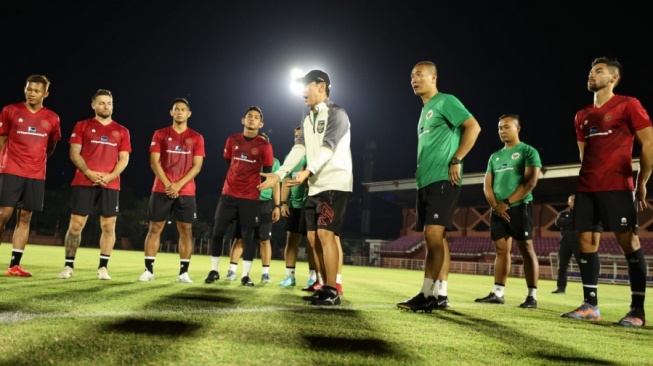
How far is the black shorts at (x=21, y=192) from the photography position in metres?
6.33

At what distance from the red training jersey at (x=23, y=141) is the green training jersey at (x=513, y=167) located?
20.9ft

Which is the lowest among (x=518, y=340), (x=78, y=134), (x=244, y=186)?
(x=518, y=340)

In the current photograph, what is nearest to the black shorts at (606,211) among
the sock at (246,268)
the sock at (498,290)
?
the sock at (498,290)

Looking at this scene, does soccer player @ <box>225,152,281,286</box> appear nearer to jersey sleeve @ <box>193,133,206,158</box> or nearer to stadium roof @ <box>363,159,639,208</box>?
jersey sleeve @ <box>193,133,206,158</box>

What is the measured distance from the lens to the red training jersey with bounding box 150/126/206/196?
717 centimetres

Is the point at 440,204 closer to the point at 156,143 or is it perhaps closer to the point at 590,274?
the point at 590,274

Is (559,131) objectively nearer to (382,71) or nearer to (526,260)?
(382,71)

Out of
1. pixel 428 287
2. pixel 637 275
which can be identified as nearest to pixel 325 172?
pixel 428 287

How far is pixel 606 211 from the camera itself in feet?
16.1

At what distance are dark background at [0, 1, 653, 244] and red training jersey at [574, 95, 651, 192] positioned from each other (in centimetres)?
3700

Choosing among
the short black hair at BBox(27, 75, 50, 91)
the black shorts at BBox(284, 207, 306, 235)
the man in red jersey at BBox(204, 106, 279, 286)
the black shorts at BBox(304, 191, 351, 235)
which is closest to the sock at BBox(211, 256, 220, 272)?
the man in red jersey at BBox(204, 106, 279, 286)

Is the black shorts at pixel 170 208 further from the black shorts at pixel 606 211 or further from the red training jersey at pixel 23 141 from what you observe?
the black shorts at pixel 606 211

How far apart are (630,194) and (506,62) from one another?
52114mm

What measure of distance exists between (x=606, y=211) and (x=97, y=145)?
21.0ft
